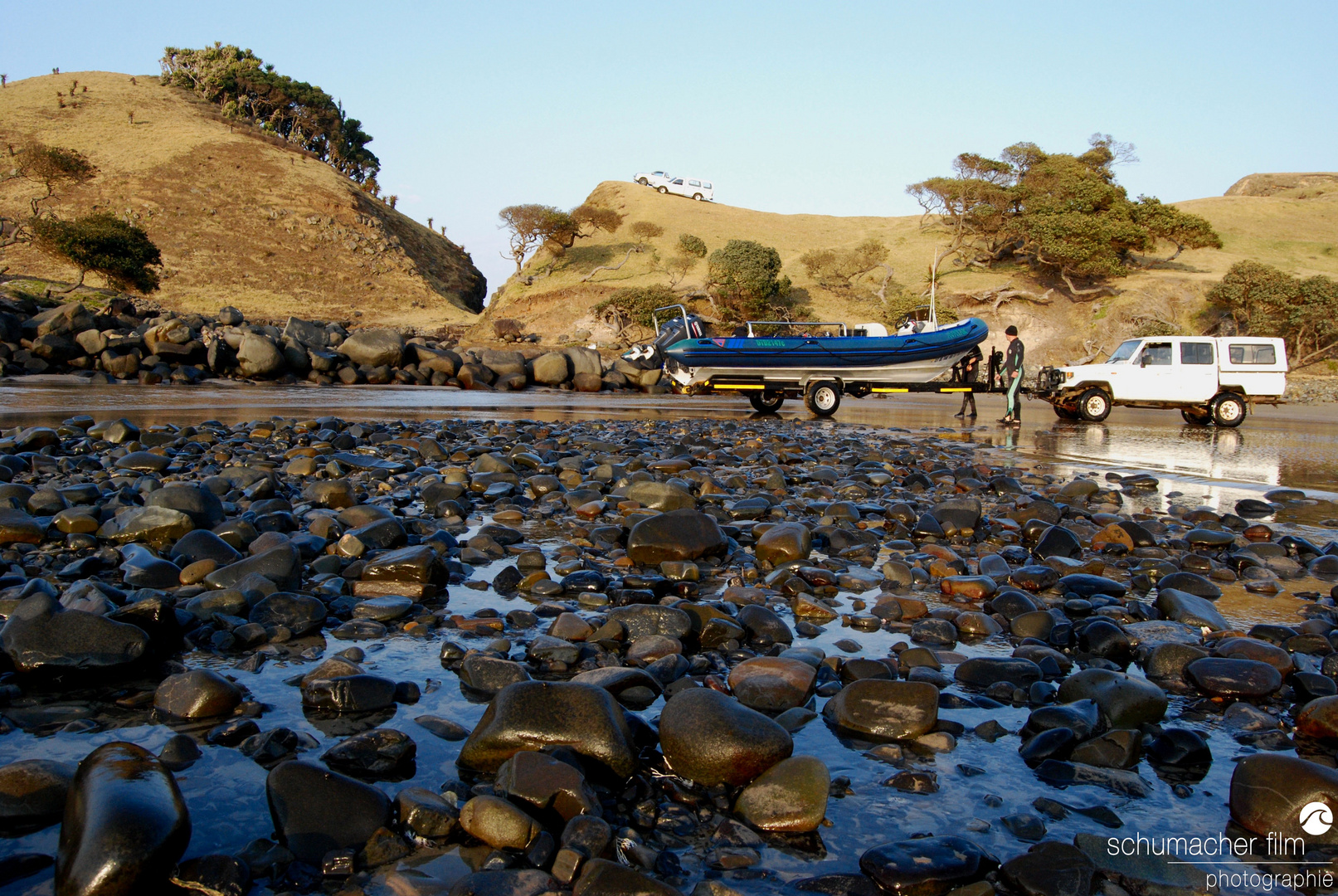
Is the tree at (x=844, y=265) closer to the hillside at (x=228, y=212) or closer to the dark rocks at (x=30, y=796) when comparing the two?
the hillside at (x=228, y=212)

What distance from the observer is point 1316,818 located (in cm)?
230

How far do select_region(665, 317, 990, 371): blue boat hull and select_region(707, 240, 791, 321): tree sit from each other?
29.0m

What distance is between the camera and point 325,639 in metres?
3.77

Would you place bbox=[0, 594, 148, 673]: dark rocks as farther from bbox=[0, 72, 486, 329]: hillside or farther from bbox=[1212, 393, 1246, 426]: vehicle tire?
bbox=[0, 72, 486, 329]: hillside

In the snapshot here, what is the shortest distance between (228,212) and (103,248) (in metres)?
22.9

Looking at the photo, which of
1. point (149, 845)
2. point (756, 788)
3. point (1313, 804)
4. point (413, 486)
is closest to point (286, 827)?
point (149, 845)

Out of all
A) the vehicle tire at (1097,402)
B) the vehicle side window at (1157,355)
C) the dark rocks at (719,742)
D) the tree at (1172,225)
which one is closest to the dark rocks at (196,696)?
the dark rocks at (719,742)

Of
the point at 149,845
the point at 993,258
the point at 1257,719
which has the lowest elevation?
the point at 1257,719

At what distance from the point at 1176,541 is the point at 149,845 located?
6.33 m

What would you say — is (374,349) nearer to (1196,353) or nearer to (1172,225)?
(1196,353)

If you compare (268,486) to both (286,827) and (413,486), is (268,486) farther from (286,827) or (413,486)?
(286,827)

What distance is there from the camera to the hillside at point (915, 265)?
152 ft

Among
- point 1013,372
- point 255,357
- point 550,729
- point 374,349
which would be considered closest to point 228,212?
point 374,349

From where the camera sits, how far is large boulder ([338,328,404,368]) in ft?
96.0
